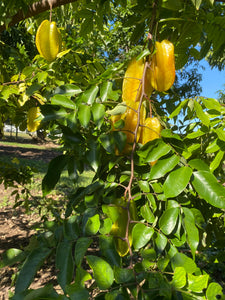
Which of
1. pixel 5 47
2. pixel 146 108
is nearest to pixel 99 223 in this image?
pixel 146 108

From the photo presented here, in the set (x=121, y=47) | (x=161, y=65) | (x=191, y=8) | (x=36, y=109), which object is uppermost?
(x=121, y=47)

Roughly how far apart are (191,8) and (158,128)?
0.65 m

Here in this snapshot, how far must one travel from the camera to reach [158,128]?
900 mm

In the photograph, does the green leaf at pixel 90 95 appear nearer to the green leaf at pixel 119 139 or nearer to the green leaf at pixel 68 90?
the green leaf at pixel 68 90

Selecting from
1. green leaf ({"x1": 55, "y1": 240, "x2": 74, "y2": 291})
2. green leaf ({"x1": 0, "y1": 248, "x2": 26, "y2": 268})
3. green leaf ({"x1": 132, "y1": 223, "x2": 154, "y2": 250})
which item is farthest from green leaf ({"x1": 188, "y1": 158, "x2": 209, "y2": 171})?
green leaf ({"x1": 0, "y1": 248, "x2": 26, "y2": 268})

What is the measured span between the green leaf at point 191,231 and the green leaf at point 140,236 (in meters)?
0.13

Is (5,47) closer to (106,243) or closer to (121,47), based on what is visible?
(106,243)

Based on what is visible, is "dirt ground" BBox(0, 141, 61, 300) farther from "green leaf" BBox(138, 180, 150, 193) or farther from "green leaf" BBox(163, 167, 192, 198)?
"green leaf" BBox(163, 167, 192, 198)

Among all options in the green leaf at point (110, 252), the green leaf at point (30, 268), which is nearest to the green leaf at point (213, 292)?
the green leaf at point (110, 252)

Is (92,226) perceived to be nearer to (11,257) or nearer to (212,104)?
(11,257)

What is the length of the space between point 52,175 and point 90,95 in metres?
0.33

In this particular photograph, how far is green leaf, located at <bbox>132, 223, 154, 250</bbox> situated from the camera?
0.70 metres

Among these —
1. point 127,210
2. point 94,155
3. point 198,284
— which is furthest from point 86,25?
point 198,284

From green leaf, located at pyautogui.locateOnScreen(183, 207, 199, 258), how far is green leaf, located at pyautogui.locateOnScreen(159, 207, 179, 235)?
4 centimetres
